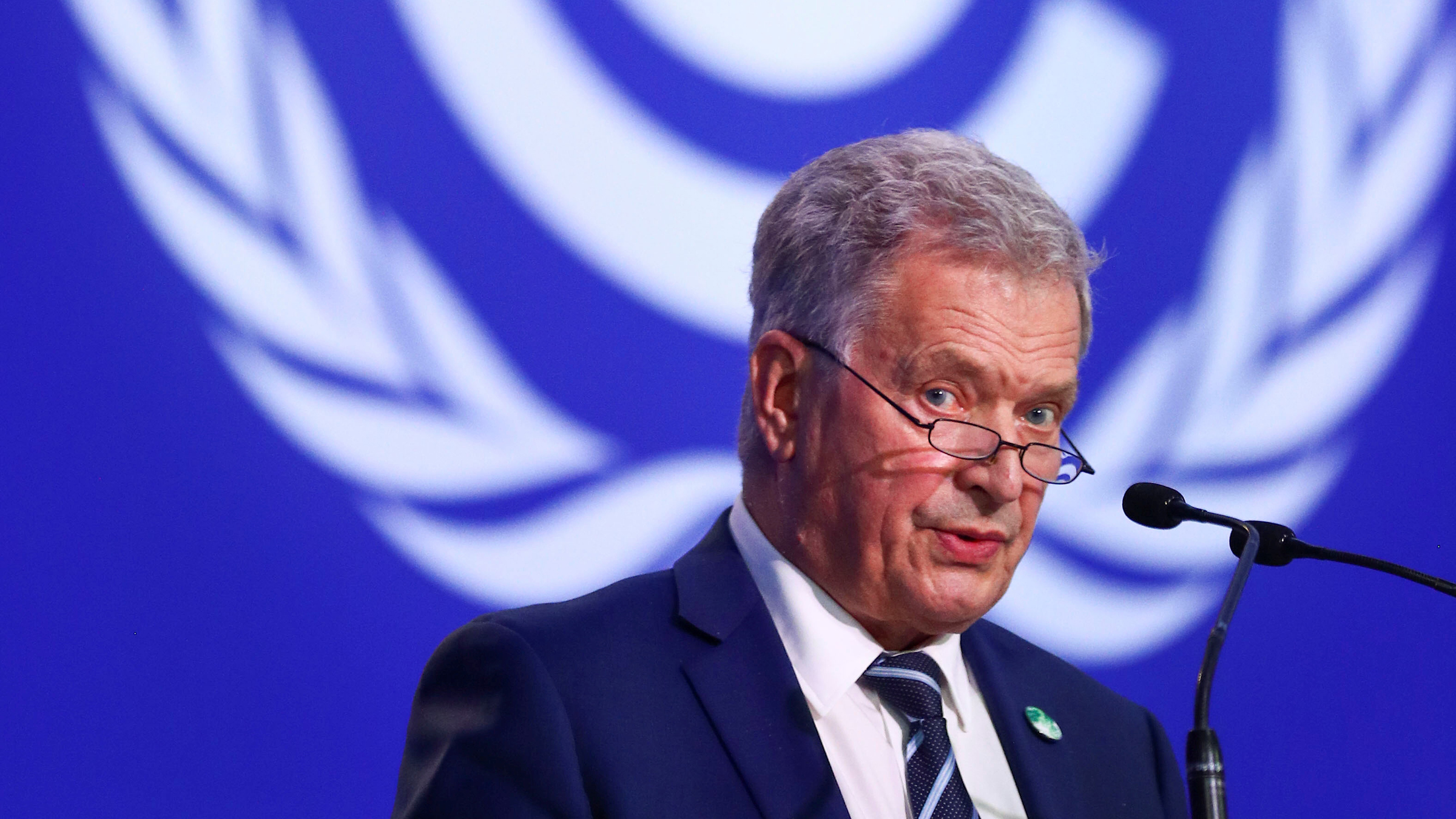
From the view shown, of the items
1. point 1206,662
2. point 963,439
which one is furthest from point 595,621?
point 1206,662

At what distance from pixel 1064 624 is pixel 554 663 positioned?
1.50 m

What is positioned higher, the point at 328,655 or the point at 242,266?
the point at 242,266

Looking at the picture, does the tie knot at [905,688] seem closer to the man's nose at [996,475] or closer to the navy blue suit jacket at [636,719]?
the navy blue suit jacket at [636,719]

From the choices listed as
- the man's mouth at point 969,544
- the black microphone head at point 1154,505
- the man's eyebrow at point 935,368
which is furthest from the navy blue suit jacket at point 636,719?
the black microphone head at point 1154,505

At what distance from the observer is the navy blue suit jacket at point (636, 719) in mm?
1656

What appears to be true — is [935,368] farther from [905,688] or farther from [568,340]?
[568,340]

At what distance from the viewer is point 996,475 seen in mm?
1815

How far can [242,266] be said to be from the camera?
95.7 inches

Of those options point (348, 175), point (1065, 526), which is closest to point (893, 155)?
point (348, 175)

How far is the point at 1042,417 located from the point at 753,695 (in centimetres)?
56

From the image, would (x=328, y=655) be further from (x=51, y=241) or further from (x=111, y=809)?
(x=51, y=241)

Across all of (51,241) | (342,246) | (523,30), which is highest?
(523,30)

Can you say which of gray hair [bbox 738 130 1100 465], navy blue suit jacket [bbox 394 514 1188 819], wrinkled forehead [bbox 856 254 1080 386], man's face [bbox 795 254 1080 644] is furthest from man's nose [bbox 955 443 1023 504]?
navy blue suit jacket [bbox 394 514 1188 819]

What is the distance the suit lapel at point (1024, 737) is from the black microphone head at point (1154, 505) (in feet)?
1.49
